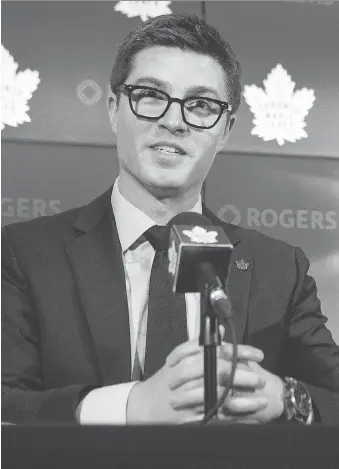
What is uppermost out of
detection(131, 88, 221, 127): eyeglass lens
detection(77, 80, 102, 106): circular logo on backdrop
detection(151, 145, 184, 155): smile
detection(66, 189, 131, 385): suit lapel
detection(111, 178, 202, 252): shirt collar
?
detection(77, 80, 102, 106): circular logo on backdrop

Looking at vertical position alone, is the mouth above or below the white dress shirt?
above

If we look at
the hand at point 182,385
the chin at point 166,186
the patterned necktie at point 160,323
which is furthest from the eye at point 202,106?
the hand at point 182,385

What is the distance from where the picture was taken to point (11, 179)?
200 cm

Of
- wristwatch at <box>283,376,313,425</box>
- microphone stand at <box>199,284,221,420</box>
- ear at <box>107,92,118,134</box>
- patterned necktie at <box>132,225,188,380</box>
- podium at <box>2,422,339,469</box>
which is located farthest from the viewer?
ear at <box>107,92,118,134</box>

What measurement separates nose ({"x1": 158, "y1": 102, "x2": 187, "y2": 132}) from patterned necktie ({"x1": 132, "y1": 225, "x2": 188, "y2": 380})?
0.68 ft

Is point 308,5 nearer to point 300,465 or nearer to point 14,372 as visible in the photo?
point 14,372

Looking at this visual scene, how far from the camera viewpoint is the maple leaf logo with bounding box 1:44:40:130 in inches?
78.1

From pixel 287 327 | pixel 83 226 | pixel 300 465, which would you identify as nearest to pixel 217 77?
pixel 83 226

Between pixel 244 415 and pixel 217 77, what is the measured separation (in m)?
0.69

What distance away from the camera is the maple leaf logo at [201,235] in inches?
34.6

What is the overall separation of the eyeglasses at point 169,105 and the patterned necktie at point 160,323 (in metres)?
0.23

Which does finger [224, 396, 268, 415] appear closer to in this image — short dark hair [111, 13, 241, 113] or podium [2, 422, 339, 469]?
podium [2, 422, 339, 469]

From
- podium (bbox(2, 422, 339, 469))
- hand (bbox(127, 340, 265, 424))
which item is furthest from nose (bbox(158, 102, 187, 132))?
podium (bbox(2, 422, 339, 469))

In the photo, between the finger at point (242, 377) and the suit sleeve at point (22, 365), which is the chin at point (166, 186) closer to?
the suit sleeve at point (22, 365)
